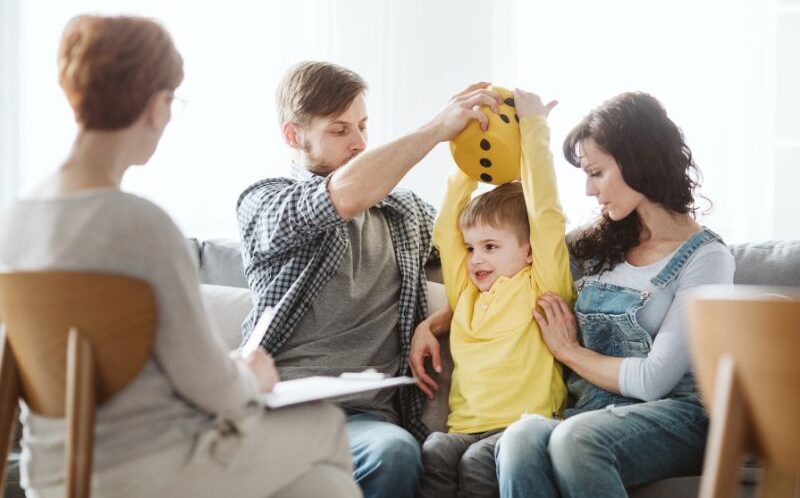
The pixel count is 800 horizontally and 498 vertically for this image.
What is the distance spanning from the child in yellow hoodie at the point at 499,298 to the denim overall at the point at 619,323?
92 mm

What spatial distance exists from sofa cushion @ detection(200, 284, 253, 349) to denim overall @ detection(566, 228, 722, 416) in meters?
0.94

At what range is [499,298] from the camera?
7.40 ft

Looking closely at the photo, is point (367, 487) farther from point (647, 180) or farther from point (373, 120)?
point (373, 120)

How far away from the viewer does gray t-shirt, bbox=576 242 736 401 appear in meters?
2.04

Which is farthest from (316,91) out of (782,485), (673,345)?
(782,485)

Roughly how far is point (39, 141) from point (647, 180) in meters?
2.54

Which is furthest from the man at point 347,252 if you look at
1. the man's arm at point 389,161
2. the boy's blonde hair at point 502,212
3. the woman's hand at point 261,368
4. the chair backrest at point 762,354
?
the chair backrest at point 762,354

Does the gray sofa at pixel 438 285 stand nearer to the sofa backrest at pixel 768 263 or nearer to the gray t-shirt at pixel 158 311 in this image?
the sofa backrest at pixel 768 263

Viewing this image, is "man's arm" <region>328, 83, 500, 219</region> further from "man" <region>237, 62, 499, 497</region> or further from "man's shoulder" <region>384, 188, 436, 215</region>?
"man's shoulder" <region>384, 188, 436, 215</region>

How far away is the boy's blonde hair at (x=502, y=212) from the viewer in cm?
228

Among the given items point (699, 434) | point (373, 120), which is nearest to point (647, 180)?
point (699, 434)

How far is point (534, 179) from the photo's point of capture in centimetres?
221

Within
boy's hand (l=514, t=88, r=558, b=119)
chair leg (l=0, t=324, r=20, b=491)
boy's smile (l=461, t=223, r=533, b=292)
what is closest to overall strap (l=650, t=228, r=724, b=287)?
boy's smile (l=461, t=223, r=533, b=292)

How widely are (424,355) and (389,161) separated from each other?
1.61ft
